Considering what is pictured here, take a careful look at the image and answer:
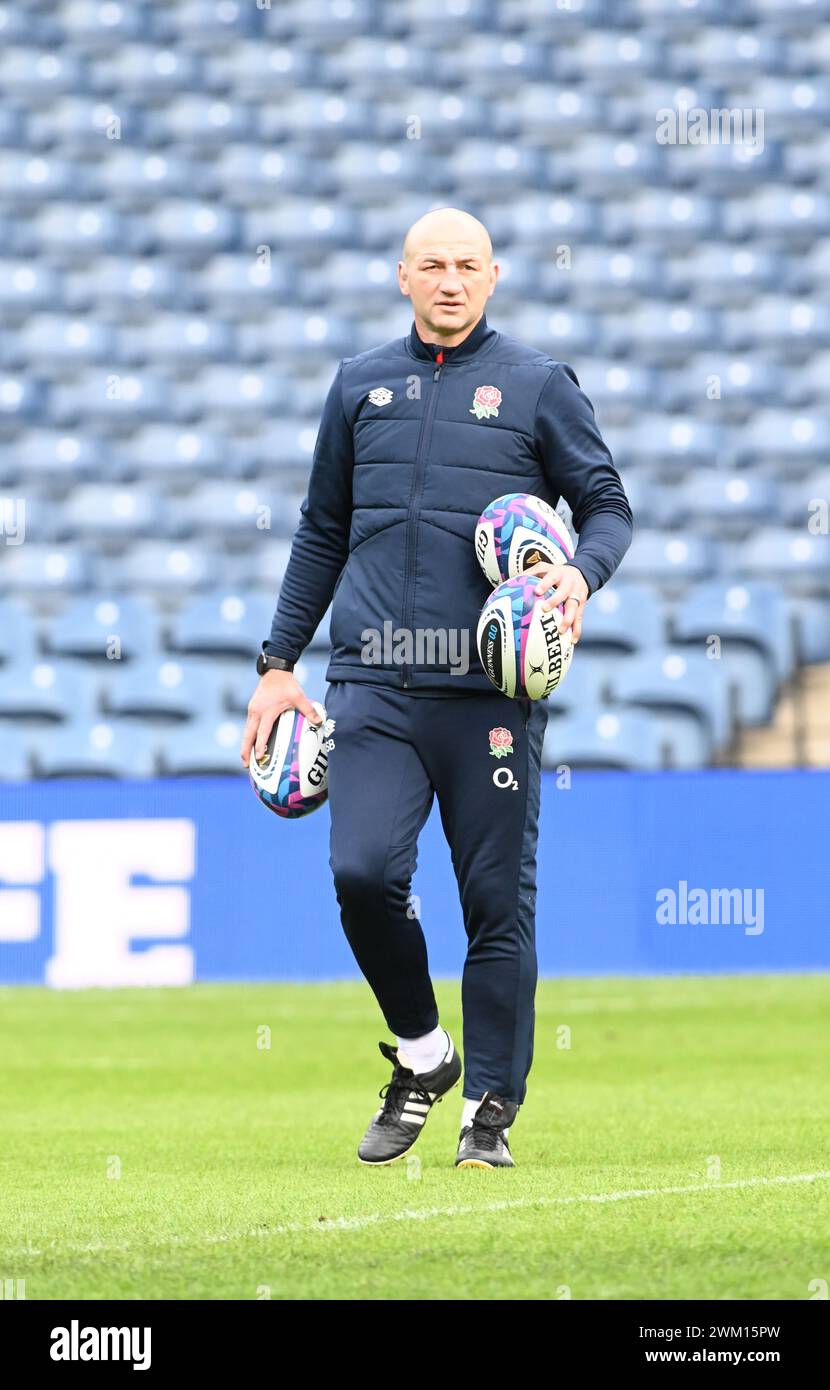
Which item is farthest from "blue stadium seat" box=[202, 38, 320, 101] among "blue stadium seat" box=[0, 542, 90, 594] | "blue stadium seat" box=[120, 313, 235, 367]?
"blue stadium seat" box=[0, 542, 90, 594]

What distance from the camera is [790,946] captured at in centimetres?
1105

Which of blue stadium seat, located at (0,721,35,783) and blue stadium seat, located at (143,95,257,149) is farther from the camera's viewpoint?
blue stadium seat, located at (143,95,257,149)

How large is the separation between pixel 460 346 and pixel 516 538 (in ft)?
1.79

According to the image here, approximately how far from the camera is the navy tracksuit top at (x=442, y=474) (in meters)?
4.80

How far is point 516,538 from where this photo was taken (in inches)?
184

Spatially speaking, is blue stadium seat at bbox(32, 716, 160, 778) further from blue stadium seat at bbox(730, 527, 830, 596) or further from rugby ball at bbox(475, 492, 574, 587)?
rugby ball at bbox(475, 492, 574, 587)

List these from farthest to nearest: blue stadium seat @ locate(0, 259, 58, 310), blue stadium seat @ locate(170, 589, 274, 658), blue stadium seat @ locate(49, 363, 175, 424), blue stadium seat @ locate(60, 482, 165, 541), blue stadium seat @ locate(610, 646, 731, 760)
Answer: blue stadium seat @ locate(0, 259, 58, 310) → blue stadium seat @ locate(49, 363, 175, 424) → blue stadium seat @ locate(60, 482, 165, 541) → blue stadium seat @ locate(170, 589, 274, 658) → blue stadium seat @ locate(610, 646, 731, 760)

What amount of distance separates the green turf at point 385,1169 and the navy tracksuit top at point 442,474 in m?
1.16

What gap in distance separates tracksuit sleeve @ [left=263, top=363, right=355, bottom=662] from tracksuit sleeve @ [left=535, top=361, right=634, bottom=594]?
462 millimetres

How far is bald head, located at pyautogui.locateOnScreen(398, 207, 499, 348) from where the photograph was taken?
15.8 ft

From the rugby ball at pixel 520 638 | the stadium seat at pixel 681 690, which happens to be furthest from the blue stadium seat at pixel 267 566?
the rugby ball at pixel 520 638

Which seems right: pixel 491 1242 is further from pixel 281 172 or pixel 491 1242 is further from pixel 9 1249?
pixel 281 172
